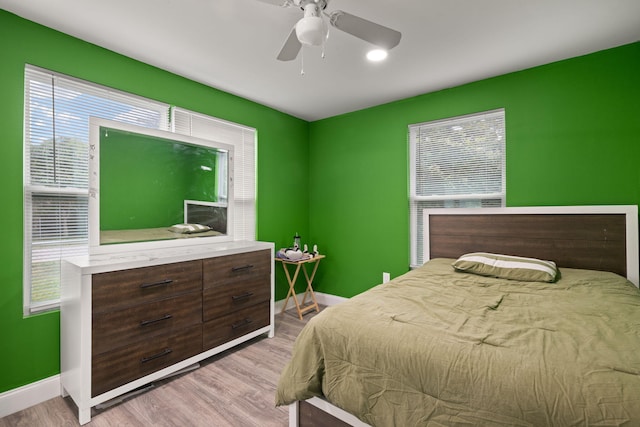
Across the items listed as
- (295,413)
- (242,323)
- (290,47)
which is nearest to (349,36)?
(290,47)

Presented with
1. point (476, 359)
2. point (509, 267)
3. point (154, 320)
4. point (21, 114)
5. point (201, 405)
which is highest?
point (21, 114)

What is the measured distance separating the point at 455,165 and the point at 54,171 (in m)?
3.48

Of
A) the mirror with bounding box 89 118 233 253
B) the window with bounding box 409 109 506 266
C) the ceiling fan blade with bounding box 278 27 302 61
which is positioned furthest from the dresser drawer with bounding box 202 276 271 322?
the ceiling fan blade with bounding box 278 27 302 61

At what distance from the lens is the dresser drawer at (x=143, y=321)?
186 cm

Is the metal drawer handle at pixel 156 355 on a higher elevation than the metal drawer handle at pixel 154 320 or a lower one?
lower

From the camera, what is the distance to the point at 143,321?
205 cm

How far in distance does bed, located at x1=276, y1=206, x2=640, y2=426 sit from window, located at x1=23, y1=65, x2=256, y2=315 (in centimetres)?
187

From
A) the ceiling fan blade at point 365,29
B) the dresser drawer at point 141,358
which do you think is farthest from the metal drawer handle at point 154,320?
the ceiling fan blade at point 365,29

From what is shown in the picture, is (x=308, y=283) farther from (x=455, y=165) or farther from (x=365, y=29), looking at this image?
(x=365, y=29)

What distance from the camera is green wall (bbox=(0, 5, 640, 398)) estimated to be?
76.8 inches

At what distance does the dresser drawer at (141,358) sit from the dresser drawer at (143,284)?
1.00 ft

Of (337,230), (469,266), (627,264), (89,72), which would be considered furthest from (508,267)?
(89,72)

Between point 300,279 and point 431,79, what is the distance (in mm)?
2853

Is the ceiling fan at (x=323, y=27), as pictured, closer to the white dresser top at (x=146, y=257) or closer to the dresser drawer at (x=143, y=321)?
the white dresser top at (x=146, y=257)
